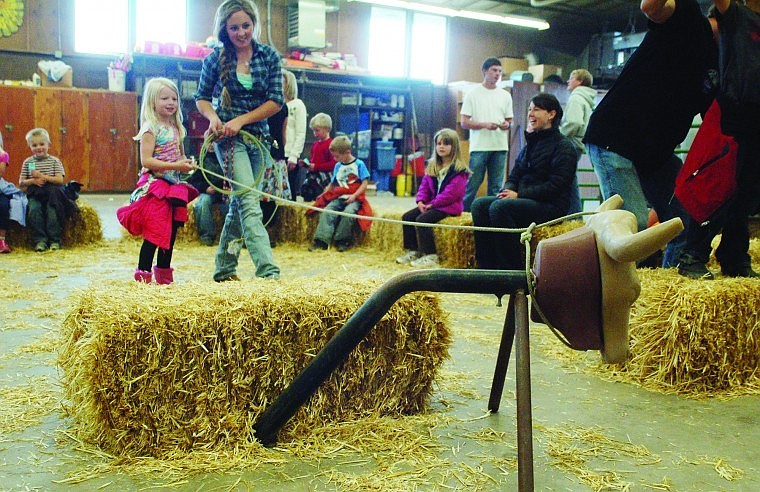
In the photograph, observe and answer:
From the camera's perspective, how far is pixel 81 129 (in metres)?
11.4

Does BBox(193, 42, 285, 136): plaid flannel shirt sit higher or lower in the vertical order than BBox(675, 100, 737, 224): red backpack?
higher

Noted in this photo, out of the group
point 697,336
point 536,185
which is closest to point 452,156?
point 536,185

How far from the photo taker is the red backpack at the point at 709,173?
9.67ft

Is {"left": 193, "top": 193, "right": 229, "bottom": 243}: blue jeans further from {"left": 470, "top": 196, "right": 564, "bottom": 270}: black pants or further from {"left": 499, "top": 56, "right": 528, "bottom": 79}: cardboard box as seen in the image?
{"left": 499, "top": 56, "right": 528, "bottom": 79}: cardboard box

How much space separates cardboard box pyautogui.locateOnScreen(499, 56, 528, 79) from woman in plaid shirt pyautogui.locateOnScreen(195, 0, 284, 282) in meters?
12.6

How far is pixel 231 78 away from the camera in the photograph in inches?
142

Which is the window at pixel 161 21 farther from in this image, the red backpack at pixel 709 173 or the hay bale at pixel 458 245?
the red backpack at pixel 709 173

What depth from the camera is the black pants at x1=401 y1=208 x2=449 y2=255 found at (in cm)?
537

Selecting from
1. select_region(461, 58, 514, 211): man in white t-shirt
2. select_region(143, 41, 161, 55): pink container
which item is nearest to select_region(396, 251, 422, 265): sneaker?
select_region(461, 58, 514, 211): man in white t-shirt

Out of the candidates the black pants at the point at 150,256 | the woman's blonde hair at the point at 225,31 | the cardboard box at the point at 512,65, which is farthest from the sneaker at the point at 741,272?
the cardboard box at the point at 512,65

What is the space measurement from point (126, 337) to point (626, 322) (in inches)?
51.2

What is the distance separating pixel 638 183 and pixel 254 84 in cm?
205

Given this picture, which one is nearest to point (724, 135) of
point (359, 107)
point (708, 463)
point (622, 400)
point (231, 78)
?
point (622, 400)

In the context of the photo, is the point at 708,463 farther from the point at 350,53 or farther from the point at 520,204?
the point at 350,53
